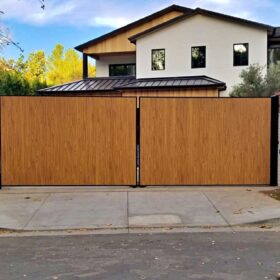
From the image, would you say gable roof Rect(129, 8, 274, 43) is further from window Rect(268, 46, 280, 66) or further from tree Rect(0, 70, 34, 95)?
tree Rect(0, 70, 34, 95)

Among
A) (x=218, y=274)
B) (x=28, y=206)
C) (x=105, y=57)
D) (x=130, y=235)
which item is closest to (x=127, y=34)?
(x=105, y=57)

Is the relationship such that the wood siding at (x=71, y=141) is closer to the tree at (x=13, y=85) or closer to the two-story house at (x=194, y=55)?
the two-story house at (x=194, y=55)

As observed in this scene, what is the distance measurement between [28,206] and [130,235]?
2.92 m

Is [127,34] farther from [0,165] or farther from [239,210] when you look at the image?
[239,210]

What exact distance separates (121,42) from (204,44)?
5.96 meters

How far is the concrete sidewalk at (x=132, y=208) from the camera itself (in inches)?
312

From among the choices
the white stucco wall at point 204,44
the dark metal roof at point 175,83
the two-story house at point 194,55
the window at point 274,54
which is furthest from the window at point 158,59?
the window at point 274,54

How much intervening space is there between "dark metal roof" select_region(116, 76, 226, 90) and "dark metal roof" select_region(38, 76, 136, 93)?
4.46 feet

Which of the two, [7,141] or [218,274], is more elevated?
[7,141]

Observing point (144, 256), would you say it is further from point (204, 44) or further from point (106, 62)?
point (106, 62)

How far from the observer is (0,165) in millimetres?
11156

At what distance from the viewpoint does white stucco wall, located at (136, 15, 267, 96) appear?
2361 centimetres

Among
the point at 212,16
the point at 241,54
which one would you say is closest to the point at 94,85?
the point at 212,16

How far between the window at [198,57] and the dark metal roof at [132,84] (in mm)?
781
